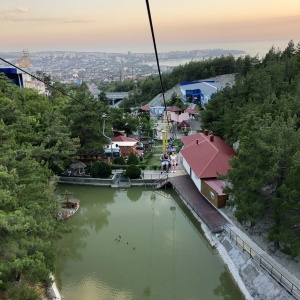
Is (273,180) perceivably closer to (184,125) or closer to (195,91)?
(184,125)

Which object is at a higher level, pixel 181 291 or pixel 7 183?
pixel 7 183

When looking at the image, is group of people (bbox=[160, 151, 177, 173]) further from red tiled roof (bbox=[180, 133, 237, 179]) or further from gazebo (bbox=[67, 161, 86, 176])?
gazebo (bbox=[67, 161, 86, 176])

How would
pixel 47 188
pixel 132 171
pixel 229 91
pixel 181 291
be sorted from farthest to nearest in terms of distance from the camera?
pixel 229 91, pixel 132 171, pixel 47 188, pixel 181 291

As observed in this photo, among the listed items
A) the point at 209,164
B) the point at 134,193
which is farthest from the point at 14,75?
the point at 209,164

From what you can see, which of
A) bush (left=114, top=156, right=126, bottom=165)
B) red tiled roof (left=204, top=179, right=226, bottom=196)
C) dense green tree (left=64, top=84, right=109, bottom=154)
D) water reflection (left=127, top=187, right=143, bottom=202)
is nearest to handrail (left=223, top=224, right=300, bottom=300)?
red tiled roof (left=204, top=179, right=226, bottom=196)

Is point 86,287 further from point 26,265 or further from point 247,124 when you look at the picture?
point 247,124

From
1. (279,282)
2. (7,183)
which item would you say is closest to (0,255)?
(7,183)
